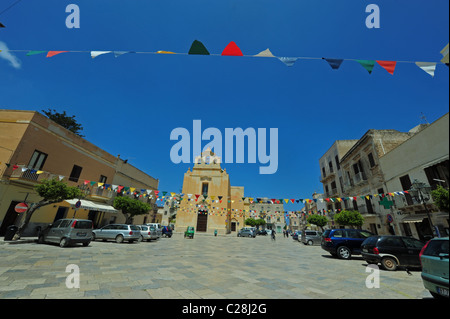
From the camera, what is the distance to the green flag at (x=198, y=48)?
208 inches

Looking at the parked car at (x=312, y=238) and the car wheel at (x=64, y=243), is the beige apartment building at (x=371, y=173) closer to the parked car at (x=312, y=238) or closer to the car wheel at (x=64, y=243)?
the parked car at (x=312, y=238)

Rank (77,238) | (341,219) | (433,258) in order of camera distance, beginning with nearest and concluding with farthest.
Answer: (433,258)
(77,238)
(341,219)

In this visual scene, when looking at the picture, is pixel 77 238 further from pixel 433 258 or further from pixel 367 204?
pixel 367 204

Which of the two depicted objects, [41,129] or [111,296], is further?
[41,129]

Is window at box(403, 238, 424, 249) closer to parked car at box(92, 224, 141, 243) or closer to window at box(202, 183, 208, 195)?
parked car at box(92, 224, 141, 243)

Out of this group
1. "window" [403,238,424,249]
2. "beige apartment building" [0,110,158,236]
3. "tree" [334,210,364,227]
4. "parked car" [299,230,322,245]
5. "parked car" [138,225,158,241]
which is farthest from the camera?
"parked car" [299,230,322,245]

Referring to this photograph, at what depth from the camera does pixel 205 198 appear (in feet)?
118

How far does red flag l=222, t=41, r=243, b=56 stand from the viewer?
18.1ft

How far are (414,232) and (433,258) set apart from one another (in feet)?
47.1

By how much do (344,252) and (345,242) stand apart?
1.79 ft

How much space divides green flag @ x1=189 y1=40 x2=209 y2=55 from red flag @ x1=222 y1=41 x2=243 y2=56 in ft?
1.89

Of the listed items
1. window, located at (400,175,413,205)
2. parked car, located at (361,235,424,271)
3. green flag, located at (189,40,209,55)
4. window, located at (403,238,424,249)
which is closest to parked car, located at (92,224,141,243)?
green flag, located at (189,40,209,55)
